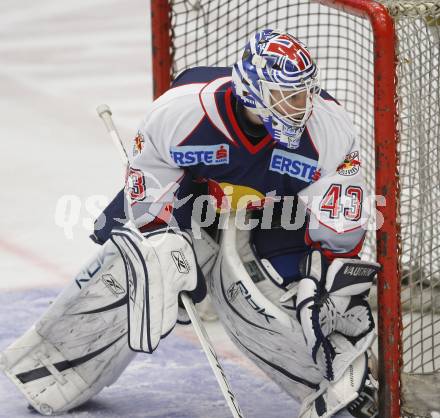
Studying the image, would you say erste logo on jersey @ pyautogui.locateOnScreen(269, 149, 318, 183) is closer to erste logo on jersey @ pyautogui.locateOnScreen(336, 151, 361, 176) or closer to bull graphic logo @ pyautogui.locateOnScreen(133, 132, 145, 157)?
erste logo on jersey @ pyautogui.locateOnScreen(336, 151, 361, 176)

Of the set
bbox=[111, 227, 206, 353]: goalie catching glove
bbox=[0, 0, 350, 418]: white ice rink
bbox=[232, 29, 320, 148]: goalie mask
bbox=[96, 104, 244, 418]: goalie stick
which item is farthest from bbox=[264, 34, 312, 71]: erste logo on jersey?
bbox=[0, 0, 350, 418]: white ice rink

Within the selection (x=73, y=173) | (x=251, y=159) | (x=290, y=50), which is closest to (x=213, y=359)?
(x=251, y=159)

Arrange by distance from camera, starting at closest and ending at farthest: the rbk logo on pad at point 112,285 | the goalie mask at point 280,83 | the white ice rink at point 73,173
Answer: the goalie mask at point 280,83
the rbk logo on pad at point 112,285
the white ice rink at point 73,173

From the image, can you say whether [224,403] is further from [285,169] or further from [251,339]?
[285,169]

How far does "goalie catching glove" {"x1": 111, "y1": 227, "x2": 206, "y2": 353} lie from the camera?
10.3 ft

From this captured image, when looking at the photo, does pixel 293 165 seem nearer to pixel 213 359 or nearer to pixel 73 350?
pixel 213 359

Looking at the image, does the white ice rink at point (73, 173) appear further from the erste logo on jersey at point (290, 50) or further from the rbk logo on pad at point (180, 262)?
the erste logo on jersey at point (290, 50)

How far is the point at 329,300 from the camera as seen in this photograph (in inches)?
127

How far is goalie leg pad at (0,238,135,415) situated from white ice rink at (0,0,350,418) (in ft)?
0.21

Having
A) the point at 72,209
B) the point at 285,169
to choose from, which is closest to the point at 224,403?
the point at 285,169

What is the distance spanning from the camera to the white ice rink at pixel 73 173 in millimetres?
3672

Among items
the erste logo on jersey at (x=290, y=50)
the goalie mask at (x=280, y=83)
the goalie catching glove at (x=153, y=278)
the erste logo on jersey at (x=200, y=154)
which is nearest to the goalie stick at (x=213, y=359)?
the goalie catching glove at (x=153, y=278)

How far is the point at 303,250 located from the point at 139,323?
1.73 ft

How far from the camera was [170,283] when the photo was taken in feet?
10.4
